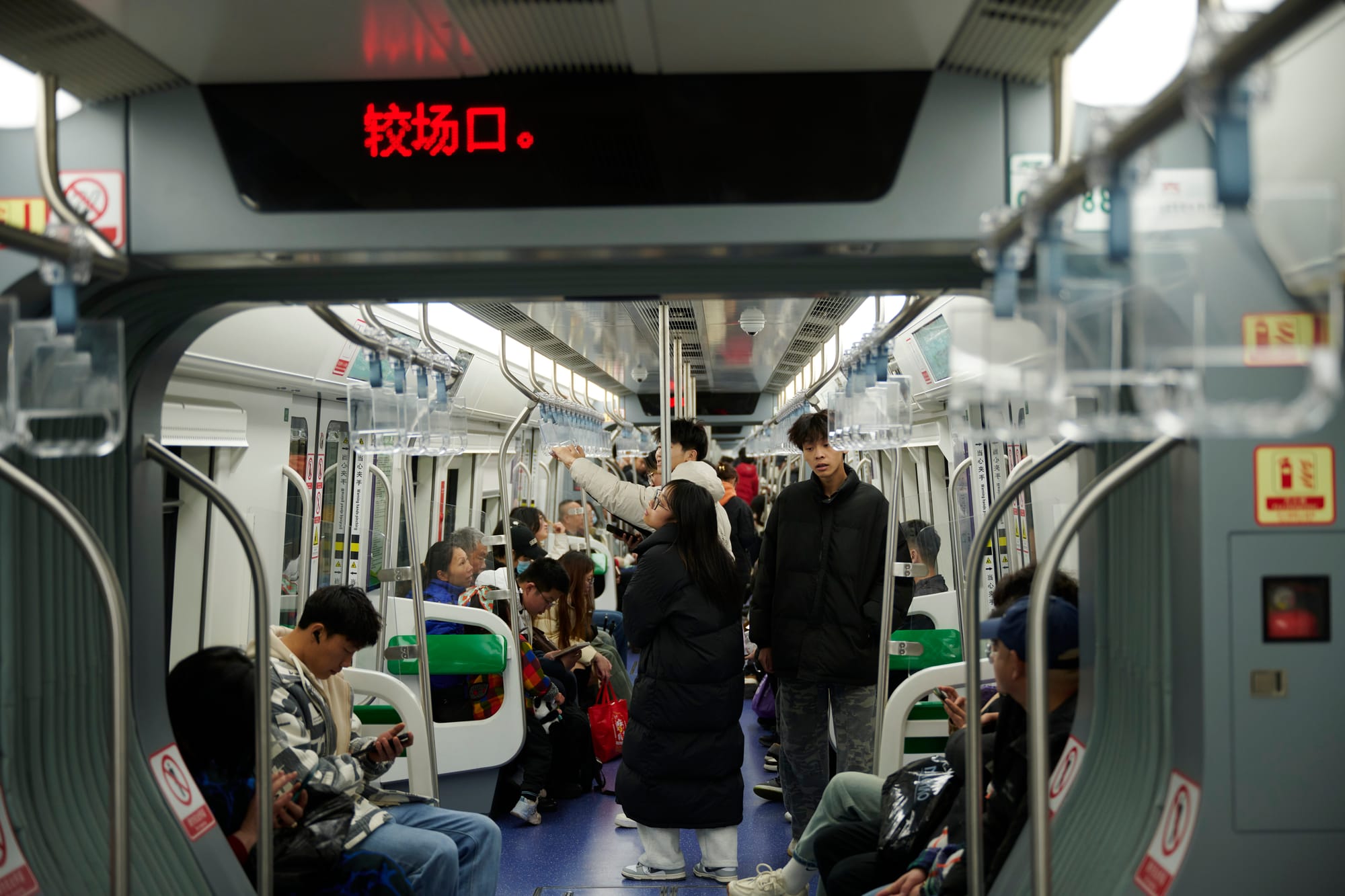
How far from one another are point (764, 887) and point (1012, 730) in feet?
5.33

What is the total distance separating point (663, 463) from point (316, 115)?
379cm

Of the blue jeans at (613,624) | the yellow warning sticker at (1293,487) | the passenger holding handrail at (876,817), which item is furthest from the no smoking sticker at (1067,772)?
the blue jeans at (613,624)

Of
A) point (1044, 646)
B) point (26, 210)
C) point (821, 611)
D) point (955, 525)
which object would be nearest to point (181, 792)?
point (26, 210)

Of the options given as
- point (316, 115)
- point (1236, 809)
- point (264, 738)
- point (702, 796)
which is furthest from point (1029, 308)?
point (702, 796)

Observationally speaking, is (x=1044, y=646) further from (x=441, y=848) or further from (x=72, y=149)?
(x=441, y=848)

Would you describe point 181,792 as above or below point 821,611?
below

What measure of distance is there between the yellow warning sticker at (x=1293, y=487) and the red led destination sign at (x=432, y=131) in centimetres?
144

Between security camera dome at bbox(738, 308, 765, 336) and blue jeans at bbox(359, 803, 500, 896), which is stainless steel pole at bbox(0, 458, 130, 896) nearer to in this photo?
blue jeans at bbox(359, 803, 500, 896)

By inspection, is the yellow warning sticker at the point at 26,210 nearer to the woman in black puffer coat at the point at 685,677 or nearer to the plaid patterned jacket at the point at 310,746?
the plaid patterned jacket at the point at 310,746

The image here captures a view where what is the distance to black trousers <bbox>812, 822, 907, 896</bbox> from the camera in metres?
3.31

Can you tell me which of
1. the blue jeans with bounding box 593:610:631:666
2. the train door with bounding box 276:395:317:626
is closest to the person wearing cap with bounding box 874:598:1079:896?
the train door with bounding box 276:395:317:626

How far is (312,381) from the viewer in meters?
5.09

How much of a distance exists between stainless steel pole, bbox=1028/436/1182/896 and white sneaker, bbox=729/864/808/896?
2437 millimetres

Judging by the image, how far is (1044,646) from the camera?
182 cm
